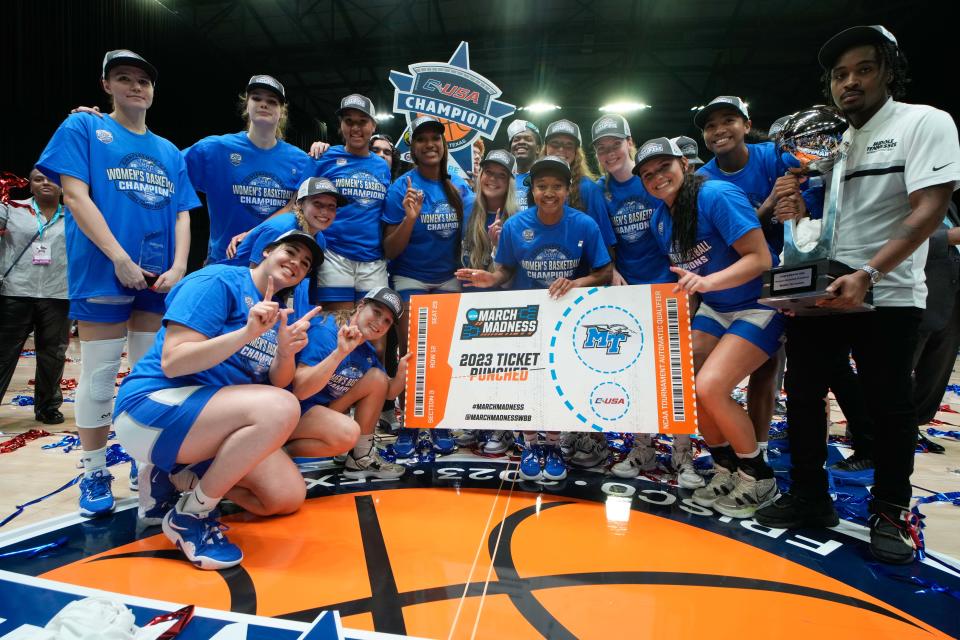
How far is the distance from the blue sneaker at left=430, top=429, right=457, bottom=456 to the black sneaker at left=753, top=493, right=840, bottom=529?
5.72 ft

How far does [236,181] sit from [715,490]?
3188 mm

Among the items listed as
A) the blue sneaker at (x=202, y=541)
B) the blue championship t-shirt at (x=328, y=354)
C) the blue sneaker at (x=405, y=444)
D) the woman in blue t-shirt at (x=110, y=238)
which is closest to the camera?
the blue sneaker at (x=202, y=541)

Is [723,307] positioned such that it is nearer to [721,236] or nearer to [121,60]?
[721,236]

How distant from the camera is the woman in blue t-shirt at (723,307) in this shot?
88.5 inches

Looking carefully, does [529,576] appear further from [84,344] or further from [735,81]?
[735,81]

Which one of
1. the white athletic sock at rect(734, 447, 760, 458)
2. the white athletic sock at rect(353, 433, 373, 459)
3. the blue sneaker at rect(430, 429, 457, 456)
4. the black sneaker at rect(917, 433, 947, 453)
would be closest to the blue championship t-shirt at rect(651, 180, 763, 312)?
the white athletic sock at rect(734, 447, 760, 458)

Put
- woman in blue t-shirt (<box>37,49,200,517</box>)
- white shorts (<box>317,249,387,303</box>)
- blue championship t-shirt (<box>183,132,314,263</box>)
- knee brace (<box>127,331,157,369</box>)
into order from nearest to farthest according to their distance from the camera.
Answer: woman in blue t-shirt (<box>37,49,200,517</box>) < knee brace (<box>127,331,157,369</box>) < blue championship t-shirt (<box>183,132,314,263</box>) < white shorts (<box>317,249,387,303</box>)

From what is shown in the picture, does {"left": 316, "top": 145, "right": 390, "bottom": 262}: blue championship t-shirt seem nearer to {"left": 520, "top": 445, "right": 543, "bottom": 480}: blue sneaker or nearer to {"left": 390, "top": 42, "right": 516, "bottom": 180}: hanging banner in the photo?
{"left": 390, "top": 42, "right": 516, "bottom": 180}: hanging banner

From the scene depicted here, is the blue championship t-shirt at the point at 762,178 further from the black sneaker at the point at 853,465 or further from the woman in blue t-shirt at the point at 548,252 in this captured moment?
the black sneaker at the point at 853,465

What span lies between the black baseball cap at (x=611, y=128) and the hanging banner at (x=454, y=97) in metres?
1.71

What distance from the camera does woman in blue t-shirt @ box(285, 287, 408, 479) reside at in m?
2.28

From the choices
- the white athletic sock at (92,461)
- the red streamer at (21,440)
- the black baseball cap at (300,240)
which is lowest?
the red streamer at (21,440)

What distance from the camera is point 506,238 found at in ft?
9.86

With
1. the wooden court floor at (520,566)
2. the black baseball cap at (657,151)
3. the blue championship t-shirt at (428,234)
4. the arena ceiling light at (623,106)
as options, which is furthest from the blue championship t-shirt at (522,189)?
the arena ceiling light at (623,106)
